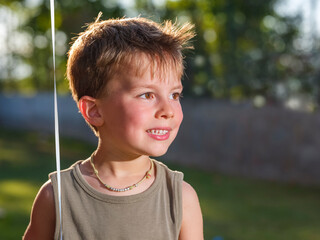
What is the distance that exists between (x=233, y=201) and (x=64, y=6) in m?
4.51

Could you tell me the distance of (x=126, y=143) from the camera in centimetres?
142

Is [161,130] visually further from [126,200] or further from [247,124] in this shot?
[247,124]

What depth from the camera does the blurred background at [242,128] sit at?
5.12 meters

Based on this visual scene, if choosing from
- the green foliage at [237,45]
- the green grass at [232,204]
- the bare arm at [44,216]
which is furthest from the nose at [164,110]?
the green foliage at [237,45]

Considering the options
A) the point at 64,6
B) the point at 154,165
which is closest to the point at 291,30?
the point at 64,6

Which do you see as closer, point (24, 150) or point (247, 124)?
point (247, 124)

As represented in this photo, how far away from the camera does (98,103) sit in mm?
1471

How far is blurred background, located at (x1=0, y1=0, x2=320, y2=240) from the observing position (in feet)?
16.8

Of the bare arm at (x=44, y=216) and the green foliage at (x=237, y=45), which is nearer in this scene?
the bare arm at (x=44, y=216)

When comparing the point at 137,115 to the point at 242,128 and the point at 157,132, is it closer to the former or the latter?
the point at 157,132

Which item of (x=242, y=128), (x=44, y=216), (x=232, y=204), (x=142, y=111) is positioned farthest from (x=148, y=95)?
(x=242, y=128)

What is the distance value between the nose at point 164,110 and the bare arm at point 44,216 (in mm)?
371

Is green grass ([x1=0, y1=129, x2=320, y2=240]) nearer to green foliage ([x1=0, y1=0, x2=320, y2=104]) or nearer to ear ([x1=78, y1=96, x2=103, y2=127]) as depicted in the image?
green foliage ([x1=0, y1=0, x2=320, y2=104])

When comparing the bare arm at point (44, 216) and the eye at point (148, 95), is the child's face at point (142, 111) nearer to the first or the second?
the eye at point (148, 95)
